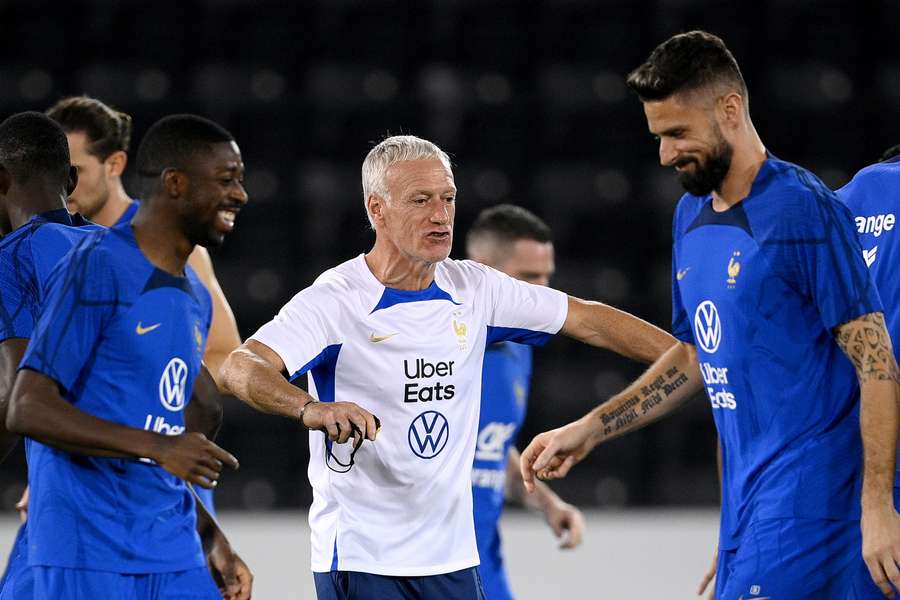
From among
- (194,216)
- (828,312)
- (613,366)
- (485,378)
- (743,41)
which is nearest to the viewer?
(828,312)

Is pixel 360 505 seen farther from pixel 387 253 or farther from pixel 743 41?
pixel 743 41

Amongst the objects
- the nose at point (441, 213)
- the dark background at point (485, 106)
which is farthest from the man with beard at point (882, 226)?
the dark background at point (485, 106)

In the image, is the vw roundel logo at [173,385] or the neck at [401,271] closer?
the vw roundel logo at [173,385]

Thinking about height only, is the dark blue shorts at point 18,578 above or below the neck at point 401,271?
below

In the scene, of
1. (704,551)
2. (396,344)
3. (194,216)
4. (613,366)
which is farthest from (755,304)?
(613,366)

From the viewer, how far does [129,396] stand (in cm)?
313

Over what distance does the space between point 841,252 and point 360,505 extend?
55.2 inches

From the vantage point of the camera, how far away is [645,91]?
10.8ft

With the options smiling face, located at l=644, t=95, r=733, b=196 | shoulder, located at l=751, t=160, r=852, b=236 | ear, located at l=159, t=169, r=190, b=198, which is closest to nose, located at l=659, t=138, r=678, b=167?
smiling face, located at l=644, t=95, r=733, b=196

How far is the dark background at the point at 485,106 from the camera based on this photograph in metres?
9.28

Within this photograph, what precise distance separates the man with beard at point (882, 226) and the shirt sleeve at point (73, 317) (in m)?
1.92

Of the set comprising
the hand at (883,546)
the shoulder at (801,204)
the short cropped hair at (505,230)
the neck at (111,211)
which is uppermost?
the short cropped hair at (505,230)

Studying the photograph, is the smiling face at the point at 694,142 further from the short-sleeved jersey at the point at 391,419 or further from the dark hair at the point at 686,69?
the short-sleeved jersey at the point at 391,419

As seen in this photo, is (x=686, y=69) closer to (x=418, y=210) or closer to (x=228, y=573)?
(x=418, y=210)
